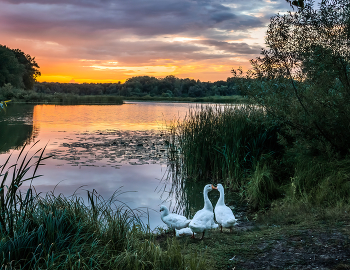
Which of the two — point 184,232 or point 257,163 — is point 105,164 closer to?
point 257,163

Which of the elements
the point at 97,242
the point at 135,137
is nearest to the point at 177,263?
the point at 97,242

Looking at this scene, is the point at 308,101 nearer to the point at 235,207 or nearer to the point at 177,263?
the point at 235,207

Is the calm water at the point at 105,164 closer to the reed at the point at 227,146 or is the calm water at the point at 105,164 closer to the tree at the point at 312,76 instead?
the reed at the point at 227,146

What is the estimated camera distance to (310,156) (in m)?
7.32

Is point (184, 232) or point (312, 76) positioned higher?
point (312, 76)

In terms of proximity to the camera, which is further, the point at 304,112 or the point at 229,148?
the point at 229,148

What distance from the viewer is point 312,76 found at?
6855 mm

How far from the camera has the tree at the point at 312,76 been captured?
6.39m

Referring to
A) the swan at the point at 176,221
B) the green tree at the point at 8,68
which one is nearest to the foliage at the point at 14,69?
the green tree at the point at 8,68

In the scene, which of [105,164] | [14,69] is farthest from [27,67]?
[105,164]

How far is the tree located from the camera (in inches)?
251

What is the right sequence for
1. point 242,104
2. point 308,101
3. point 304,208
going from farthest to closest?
point 242,104
point 308,101
point 304,208

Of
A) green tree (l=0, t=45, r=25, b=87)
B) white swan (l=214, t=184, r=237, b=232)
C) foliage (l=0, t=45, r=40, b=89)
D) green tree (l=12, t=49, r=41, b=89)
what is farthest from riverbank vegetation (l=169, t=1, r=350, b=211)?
green tree (l=12, t=49, r=41, b=89)

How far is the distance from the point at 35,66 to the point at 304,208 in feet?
248
